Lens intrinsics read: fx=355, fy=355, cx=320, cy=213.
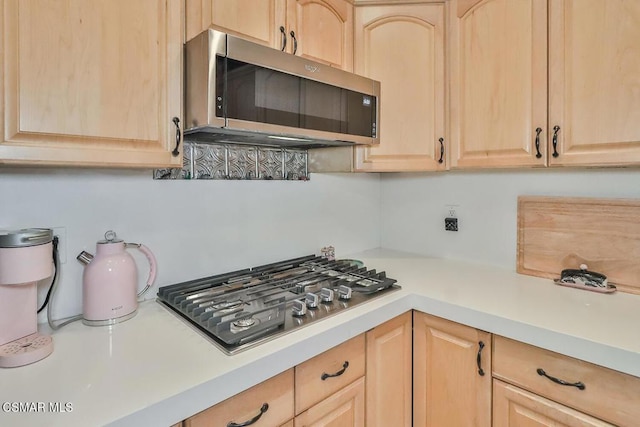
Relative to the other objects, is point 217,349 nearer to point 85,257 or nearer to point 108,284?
point 108,284

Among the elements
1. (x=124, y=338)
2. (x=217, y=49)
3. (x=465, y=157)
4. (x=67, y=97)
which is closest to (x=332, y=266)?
(x=465, y=157)

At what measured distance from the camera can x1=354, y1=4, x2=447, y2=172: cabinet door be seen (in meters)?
1.56

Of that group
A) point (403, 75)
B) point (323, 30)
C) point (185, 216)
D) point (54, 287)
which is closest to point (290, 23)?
point (323, 30)

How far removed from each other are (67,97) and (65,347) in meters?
0.63

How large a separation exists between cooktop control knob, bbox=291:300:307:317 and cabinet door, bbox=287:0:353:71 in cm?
89

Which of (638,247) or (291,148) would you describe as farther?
(291,148)

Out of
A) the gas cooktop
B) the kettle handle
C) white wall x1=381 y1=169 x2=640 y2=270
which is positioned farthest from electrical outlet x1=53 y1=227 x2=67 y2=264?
white wall x1=381 y1=169 x2=640 y2=270

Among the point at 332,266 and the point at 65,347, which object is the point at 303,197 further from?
the point at 65,347

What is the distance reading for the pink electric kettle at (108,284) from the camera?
3.39 feet

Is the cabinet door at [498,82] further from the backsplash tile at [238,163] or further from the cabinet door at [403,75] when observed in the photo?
the backsplash tile at [238,163]

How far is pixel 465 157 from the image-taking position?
5.01 feet

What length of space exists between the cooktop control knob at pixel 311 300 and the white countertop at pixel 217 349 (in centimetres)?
9

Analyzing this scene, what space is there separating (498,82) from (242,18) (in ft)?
3.27

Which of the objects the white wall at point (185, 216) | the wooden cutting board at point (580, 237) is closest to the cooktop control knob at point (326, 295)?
the white wall at point (185, 216)
